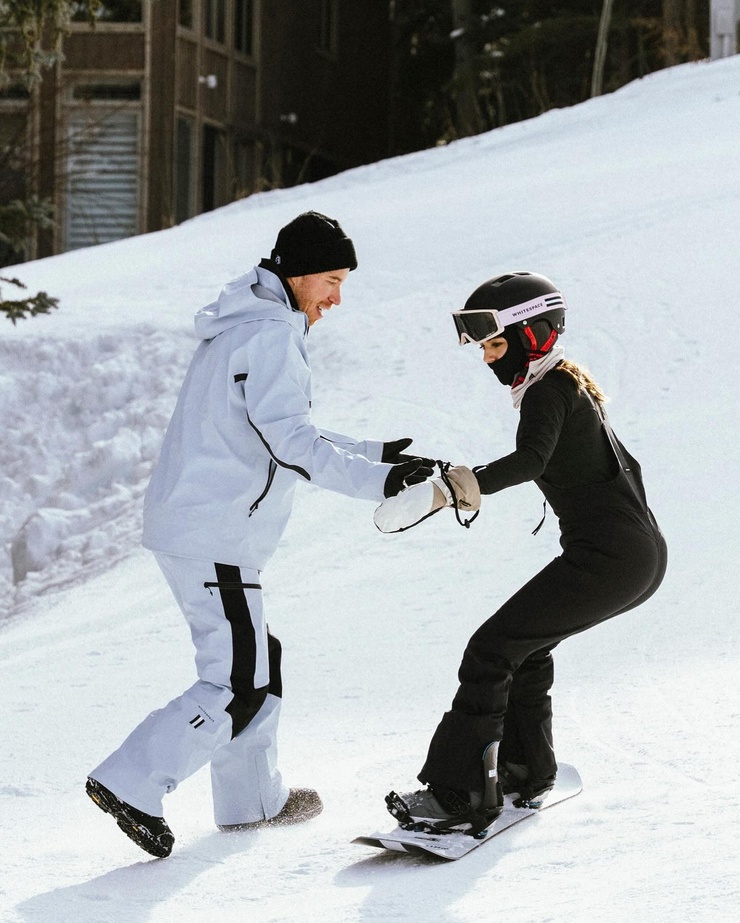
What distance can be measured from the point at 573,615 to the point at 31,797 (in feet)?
6.05

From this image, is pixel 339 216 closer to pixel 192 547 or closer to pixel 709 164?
pixel 709 164

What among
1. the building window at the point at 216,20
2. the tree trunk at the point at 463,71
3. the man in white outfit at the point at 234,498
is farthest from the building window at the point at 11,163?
the man in white outfit at the point at 234,498

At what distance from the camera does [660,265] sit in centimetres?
1066

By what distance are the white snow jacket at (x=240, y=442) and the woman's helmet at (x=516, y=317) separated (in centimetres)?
45

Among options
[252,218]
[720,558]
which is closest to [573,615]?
[720,558]

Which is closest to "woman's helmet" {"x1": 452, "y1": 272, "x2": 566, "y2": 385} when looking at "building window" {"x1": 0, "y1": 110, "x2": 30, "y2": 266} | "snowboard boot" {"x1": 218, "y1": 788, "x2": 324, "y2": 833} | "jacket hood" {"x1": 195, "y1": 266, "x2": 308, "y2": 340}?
"jacket hood" {"x1": 195, "y1": 266, "x2": 308, "y2": 340}

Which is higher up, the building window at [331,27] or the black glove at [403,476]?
the building window at [331,27]

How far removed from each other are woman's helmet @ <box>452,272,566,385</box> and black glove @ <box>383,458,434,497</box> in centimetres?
44

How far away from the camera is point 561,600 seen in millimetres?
3865

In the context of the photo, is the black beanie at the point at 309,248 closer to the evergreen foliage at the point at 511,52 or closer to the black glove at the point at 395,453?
the black glove at the point at 395,453

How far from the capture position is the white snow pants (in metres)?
3.71

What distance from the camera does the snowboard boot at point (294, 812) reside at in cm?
406

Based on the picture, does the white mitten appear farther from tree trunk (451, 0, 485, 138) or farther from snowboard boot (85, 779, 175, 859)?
tree trunk (451, 0, 485, 138)

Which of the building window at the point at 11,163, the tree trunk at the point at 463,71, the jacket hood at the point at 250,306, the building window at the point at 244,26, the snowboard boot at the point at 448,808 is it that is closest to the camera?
the snowboard boot at the point at 448,808
